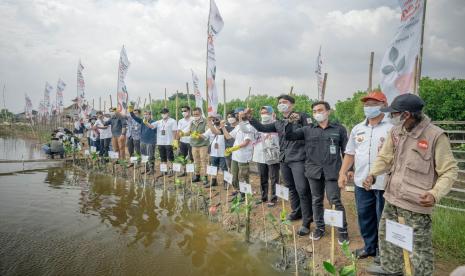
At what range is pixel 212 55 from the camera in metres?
6.93

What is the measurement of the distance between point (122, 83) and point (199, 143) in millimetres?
4392

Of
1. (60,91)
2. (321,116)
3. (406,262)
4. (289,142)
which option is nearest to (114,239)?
(289,142)

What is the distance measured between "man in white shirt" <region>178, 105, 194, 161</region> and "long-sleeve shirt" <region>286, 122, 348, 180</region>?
14.5ft

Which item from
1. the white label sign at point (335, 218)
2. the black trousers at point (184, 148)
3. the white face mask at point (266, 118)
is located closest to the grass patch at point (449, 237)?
the white label sign at point (335, 218)

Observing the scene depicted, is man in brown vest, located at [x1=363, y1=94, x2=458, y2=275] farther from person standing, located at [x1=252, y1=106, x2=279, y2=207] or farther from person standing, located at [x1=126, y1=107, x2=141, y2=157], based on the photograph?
person standing, located at [x1=126, y1=107, x2=141, y2=157]

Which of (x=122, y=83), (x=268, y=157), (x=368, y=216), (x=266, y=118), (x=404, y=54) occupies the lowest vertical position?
(x=368, y=216)

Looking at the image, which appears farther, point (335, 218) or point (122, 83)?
point (122, 83)

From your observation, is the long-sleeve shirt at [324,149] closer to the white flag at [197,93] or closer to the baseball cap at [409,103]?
the baseball cap at [409,103]

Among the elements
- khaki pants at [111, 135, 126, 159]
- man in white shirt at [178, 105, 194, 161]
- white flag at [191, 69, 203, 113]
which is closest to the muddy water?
man in white shirt at [178, 105, 194, 161]

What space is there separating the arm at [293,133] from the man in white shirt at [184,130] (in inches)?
167

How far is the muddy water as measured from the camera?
11.8 feet

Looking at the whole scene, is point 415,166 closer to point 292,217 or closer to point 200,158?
point 292,217

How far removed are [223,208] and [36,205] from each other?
12.9 ft

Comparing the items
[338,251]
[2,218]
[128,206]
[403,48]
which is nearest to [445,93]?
[403,48]
